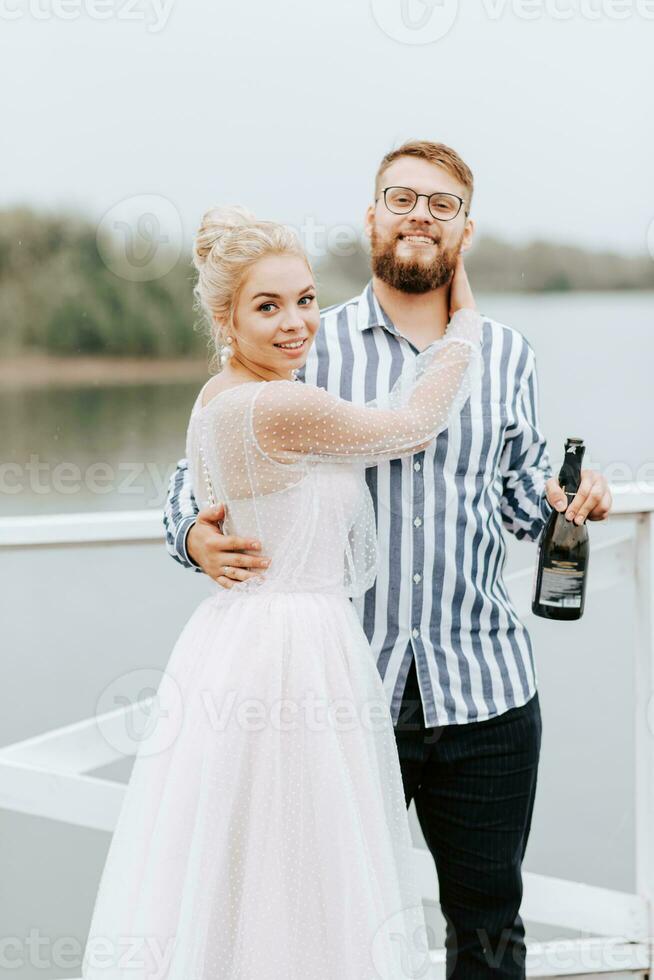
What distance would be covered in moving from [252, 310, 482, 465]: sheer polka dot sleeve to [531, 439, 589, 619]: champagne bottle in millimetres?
196

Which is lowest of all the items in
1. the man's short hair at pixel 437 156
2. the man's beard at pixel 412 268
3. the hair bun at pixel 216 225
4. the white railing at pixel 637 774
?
the white railing at pixel 637 774

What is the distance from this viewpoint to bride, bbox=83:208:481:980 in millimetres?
1298

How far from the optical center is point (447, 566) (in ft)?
4.92

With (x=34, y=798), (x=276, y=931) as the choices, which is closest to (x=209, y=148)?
(x=34, y=798)

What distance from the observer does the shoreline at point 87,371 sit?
2107mm

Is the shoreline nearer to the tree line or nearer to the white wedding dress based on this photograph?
the tree line

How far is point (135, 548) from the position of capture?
2020 millimetres

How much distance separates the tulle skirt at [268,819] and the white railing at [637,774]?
1.78ft

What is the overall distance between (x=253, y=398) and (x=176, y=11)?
1.13 metres

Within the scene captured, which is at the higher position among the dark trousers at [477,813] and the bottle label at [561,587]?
the bottle label at [561,587]

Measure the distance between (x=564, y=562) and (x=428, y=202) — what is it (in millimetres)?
566

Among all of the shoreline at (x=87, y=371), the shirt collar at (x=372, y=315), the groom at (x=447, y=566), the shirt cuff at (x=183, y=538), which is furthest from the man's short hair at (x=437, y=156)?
the shoreline at (x=87, y=371)

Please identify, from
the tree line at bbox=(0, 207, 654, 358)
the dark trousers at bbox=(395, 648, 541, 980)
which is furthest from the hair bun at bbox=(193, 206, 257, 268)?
the tree line at bbox=(0, 207, 654, 358)

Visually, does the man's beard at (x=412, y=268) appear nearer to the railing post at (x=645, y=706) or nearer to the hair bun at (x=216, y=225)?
the hair bun at (x=216, y=225)
